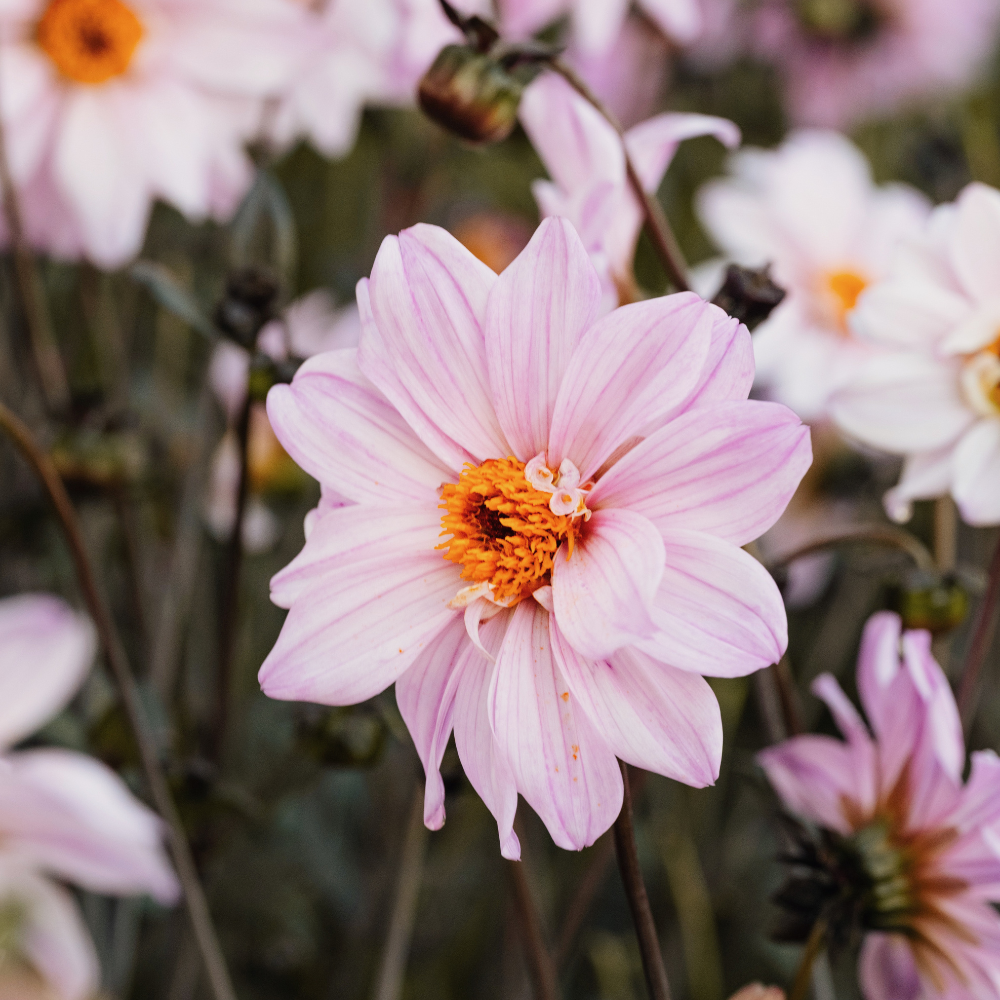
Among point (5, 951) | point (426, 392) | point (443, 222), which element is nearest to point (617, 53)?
point (443, 222)

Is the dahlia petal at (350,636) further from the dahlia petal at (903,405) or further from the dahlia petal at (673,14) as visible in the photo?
the dahlia petal at (673,14)

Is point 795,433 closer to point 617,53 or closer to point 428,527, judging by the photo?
point 428,527

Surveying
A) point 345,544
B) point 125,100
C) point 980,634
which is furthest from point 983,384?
point 125,100

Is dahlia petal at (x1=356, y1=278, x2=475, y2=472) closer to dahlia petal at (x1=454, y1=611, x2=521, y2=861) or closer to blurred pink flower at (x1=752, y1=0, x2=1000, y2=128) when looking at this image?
dahlia petal at (x1=454, y1=611, x2=521, y2=861)

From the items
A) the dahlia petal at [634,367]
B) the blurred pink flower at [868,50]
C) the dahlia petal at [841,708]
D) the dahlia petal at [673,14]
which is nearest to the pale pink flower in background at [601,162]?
the dahlia petal at [634,367]

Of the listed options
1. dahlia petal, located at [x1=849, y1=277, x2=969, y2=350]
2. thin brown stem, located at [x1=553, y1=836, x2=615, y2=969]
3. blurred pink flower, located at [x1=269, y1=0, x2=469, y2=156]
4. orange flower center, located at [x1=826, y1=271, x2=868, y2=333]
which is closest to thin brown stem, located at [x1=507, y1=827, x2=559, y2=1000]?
thin brown stem, located at [x1=553, y1=836, x2=615, y2=969]

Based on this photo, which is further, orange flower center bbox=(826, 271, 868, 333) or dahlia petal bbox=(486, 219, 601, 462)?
orange flower center bbox=(826, 271, 868, 333)

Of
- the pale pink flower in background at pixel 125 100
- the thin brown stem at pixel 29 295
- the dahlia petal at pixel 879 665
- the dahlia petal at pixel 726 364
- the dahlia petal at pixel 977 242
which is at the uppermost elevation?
the pale pink flower in background at pixel 125 100
